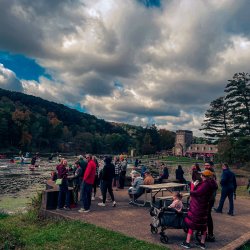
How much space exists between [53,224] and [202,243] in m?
4.49

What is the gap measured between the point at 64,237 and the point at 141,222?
2.48 m

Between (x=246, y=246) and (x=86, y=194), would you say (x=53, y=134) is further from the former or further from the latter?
(x=246, y=246)

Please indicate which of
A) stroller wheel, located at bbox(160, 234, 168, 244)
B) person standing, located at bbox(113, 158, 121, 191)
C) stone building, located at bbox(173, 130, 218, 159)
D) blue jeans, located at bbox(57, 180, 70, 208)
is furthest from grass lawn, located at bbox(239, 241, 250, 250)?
stone building, located at bbox(173, 130, 218, 159)

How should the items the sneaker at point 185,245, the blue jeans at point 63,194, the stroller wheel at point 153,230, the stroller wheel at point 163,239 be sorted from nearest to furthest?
the sneaker at point 185,245
the stroller wheel at point 163,239
the stroller wheel at point 153,230
the blue jeans at point 63,194

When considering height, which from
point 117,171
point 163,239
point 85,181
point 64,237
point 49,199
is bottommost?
point 64,237

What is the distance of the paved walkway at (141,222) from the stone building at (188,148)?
5128 inches

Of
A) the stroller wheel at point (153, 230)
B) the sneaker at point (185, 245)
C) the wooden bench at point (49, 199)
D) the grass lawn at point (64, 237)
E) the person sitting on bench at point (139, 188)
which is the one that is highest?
the person sitting on bench at point (139, 188)

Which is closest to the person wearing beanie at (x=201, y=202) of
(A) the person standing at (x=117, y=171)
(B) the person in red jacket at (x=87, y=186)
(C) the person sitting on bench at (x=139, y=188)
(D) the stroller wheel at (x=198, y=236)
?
(D) the stroller wheel at (x=198, y=236)

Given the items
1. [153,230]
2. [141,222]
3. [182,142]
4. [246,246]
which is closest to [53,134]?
[182,142]

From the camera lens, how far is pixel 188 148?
15100 centimetres

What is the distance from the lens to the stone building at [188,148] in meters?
144

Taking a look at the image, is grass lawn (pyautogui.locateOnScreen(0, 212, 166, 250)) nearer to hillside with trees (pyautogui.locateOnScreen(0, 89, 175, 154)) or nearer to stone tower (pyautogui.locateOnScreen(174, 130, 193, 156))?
hillside with trees (pyautogui.locateOnScreen(0, 89, 175, 154))

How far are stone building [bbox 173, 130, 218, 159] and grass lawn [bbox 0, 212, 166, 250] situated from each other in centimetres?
13320

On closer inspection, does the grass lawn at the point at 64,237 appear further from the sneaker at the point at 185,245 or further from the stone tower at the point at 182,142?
the stone tower at the point at 182,142
